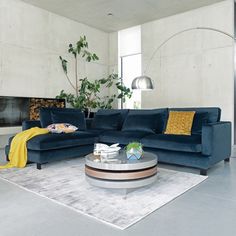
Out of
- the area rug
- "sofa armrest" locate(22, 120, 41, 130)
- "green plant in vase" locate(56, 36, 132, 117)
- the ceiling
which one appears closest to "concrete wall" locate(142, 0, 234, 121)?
the ceiling

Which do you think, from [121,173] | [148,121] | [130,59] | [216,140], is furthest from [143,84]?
[130,59]

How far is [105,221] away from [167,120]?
101 inches

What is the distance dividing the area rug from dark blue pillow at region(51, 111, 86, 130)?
1.04m

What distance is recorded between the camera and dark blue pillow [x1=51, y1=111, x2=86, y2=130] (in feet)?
14.0

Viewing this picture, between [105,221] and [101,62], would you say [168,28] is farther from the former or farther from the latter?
[105,221]

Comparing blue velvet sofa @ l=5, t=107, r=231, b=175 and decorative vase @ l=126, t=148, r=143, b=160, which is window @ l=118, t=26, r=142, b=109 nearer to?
blue velvet sofa @ l=5, t=107, r=231, b=175

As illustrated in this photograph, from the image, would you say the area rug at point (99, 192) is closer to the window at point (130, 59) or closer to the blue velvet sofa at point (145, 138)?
the blue velvet sofa at point (145, 138)

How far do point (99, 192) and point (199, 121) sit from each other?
2.02 m

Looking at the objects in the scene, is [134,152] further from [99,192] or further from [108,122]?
[108,122]

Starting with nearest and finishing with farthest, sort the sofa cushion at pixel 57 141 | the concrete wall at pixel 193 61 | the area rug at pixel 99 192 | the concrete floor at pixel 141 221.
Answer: the concrete floor at pixel 141 221
the area rug at pixel 99 192
the sofa cushion at pixel 57 141
the concrete wall at pixel 193 61

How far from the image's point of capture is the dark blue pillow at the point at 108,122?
470 centimetres

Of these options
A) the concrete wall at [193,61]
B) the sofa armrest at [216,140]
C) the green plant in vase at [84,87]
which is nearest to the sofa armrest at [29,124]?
the green plant in vase at [84,87]

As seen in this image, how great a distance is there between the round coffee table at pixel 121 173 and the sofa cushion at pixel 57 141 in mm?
1157

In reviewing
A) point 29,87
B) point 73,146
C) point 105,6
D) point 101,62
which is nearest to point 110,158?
point 73,146
